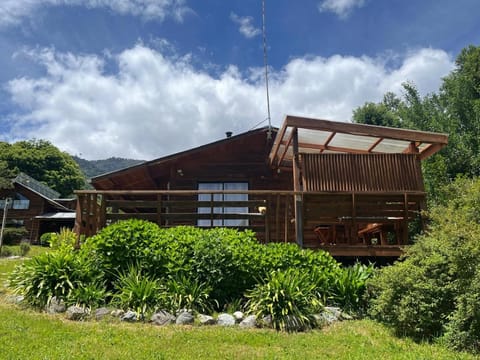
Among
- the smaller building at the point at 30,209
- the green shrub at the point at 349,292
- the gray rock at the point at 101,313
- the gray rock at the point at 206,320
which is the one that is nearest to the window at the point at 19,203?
the smaller building at the point at 30,209

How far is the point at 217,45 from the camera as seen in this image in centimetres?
1401

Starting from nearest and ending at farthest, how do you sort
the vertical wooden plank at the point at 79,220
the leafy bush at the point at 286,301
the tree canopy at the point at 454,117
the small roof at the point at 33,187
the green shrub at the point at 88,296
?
the leafy bush at the point at 286,301 → the green shrub at the point at 88,296 → the vertical wooden plank at the point at 79,220 → the tree canopy at the point at 454,117 → the small roof at the point at 33,187

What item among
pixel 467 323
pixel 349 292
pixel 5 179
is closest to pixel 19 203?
pixel 5 179

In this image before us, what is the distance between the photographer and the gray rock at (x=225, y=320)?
492cm

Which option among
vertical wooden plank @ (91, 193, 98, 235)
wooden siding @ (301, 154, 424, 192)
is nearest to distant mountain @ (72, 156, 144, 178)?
vertical wooden plank @ (91, 193, 98, 235)

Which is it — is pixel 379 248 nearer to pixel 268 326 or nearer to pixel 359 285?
pixel 359 285

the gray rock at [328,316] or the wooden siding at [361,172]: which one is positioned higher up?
the wooden siding at [361,172]

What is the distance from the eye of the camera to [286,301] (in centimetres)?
497

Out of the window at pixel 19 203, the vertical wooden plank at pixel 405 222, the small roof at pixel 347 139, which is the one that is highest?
the window at pixel 19 203

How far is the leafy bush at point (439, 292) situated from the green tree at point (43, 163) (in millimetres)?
46401

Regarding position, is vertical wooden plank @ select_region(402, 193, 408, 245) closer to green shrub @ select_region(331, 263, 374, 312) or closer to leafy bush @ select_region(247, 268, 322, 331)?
green shrub @ select_region(331, 263, 374, 312)

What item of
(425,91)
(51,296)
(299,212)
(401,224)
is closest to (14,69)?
(51,296)

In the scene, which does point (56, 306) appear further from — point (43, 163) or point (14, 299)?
point (43, 163)

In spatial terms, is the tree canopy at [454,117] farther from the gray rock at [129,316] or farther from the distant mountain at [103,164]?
the distant mountain at [103,164]
